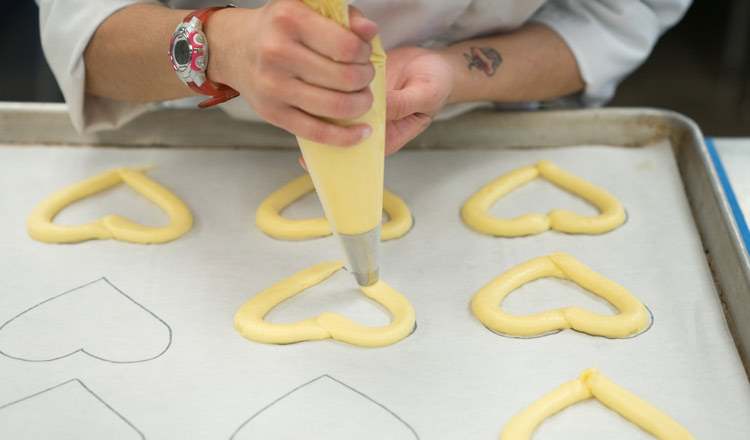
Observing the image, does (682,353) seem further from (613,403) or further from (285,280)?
(285,280)

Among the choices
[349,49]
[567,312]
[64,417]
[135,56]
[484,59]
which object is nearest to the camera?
[349,49]

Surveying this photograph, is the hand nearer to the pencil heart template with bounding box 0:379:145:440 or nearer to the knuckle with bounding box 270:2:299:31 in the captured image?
the knuckle with bounding box 270:2:299:31

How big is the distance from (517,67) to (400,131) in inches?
13.2

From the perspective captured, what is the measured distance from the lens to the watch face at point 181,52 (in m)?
0.73

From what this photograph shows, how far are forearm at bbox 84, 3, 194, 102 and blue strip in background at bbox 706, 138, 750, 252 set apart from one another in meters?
0.67

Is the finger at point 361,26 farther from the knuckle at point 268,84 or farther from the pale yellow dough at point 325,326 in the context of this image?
the pale yellow dough at point 325,326

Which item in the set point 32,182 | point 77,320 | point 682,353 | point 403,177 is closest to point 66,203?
point 32,182

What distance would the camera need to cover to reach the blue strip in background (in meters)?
0.87

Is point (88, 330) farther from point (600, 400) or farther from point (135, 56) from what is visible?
point (600, 400)

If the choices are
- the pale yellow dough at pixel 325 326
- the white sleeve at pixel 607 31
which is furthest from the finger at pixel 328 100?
the white sleeve at pixel 607 31

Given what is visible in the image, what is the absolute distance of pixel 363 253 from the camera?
725mm

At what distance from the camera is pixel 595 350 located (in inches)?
29.7

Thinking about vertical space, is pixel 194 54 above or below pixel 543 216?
above

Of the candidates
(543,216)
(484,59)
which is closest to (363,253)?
(543,216)
